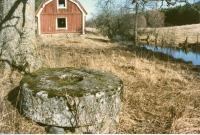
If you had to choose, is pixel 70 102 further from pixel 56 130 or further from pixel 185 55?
pixel 185 55

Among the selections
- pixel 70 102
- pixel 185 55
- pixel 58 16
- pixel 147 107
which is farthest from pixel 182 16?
pixel 70 102

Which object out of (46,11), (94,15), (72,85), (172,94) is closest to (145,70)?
(172,94)

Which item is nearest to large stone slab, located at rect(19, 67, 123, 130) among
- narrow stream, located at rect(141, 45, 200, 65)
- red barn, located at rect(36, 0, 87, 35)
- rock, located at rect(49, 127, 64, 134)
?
rock, located at rect(49, 127, 64, 134)

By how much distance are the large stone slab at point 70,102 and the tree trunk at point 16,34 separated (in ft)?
4.32

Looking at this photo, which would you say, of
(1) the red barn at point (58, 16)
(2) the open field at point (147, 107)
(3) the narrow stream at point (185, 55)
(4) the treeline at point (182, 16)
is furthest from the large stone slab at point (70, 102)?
(4) the treeline at point (182, 16)

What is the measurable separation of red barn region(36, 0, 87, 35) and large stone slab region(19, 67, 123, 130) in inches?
601

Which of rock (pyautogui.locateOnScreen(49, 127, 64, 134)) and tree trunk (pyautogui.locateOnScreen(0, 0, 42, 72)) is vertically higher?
tree trunk (pyautogui.locateOnScreen(0, 0, 42, 72))

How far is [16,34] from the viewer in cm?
385

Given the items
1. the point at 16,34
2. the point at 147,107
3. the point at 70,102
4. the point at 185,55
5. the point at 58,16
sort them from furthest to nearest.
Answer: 1. the point at 58,16
2. the point at 185,55
3. the point at 16,34
4. the point at 147,107
5. the point at 70,102

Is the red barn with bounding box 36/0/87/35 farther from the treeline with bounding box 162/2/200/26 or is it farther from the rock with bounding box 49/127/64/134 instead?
the treeline with bounding box 162/2/200/26

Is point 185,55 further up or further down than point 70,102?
further down

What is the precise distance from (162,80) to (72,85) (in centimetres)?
313

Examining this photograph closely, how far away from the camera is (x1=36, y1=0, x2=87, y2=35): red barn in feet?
54.9

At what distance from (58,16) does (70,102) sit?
16.2 meters
